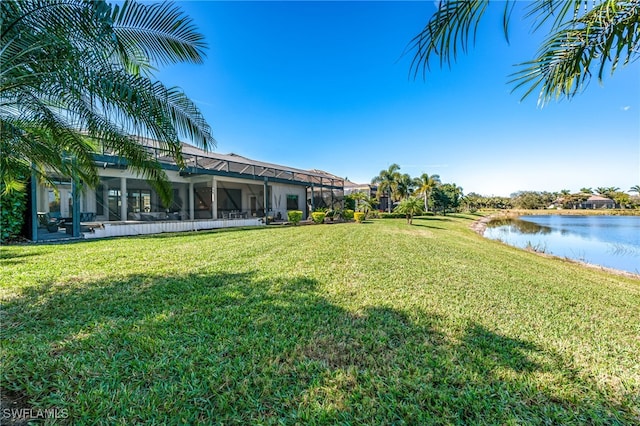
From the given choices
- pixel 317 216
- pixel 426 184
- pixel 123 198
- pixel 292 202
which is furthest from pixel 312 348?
pixel 426 184

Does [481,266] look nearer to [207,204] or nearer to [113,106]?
[113,106]

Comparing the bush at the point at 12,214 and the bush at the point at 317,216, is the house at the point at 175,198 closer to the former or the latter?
the bush at the point at 12,214

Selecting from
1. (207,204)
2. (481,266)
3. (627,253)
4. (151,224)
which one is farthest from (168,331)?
(627,253)

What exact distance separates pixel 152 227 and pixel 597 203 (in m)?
103

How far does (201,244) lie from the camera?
9.16 metres

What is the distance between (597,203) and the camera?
72.8m

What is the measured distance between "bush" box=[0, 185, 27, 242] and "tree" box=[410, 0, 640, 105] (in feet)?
43.3

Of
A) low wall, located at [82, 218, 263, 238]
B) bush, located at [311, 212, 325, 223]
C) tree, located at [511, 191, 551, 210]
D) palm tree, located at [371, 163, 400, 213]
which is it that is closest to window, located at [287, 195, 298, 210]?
bush, located at [311, 212, 325, 223]

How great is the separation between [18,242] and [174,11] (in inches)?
417

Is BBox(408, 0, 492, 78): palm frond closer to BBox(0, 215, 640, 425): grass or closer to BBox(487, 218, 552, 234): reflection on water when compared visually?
BBox(0, 215, 640, 425): grass

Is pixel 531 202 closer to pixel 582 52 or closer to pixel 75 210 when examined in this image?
pixel 582 52

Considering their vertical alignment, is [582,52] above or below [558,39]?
below

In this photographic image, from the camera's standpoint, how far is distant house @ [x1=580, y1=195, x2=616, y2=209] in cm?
7098

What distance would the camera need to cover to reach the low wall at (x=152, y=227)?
11212 millimetres
